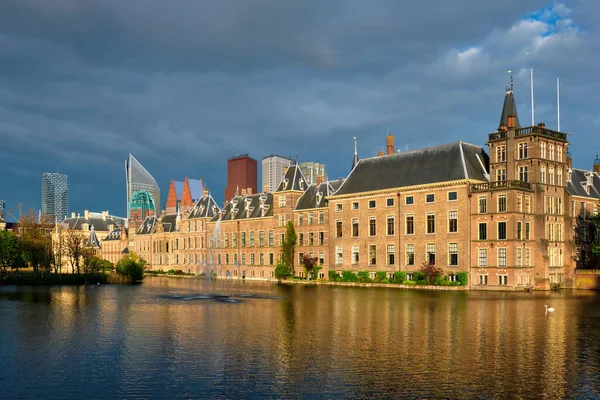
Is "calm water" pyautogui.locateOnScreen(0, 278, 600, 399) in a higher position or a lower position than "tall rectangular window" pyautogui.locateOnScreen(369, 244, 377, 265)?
lower

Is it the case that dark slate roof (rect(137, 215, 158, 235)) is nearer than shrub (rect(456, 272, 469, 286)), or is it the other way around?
shrub (rect(456, 272, 469, 286))

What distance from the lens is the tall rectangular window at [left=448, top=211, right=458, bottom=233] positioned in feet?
231

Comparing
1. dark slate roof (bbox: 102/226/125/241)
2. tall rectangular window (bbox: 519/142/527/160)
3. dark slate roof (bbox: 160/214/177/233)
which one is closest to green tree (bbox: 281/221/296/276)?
tall rectangular window (bbox: 519/142/527/160)

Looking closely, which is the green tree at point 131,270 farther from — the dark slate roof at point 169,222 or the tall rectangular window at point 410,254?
the tall rectangular window at point 410,254

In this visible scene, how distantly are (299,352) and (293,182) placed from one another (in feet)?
232

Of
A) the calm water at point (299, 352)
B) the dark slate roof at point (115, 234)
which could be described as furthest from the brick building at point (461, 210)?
the dark slate roof at point (115, 234)

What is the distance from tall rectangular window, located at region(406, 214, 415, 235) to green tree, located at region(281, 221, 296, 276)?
893 inches

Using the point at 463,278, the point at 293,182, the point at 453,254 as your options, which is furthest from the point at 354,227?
the point at 463,278

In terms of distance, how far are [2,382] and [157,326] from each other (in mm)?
13891

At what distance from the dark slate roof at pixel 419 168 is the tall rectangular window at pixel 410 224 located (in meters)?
4.13

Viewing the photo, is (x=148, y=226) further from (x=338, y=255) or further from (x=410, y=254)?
(x=410, y=254)

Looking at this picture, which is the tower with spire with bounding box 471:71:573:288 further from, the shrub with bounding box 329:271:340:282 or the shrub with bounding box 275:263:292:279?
the shrub with bounding box 275:263:292:279

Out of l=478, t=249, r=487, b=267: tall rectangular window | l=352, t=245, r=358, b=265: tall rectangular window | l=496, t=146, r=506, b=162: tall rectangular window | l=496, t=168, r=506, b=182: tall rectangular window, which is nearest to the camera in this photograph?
l=478, t=249, r=487, b=267: tall rectangular window

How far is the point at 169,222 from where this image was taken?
135000 millimetres
